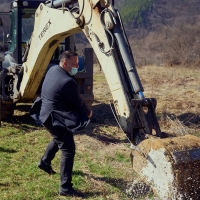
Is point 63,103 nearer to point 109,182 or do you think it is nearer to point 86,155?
point 109,182

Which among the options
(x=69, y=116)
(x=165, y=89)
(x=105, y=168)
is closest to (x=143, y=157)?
(x=69, y=116)

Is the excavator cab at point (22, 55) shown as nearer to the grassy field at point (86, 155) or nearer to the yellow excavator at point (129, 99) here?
the grassy field at point (86, 155)

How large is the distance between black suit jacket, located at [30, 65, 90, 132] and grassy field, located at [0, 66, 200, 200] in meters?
0.56

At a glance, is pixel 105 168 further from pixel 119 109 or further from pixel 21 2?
pixel 21 2

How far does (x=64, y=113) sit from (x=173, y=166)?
1543 millimetres

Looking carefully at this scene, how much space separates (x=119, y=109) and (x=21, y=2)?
4.73 metres

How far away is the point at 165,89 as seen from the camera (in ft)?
48.7

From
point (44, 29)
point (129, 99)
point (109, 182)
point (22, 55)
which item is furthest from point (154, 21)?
point (129, 99)

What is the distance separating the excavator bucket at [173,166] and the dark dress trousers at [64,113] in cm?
95

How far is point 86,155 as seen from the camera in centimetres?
652

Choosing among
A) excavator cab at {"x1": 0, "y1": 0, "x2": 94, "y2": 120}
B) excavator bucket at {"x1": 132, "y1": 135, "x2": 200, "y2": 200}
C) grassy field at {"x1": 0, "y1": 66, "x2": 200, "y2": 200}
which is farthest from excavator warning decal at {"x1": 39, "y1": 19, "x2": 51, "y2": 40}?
excavator bucket at {"x1": 132, "y1": 135, "x2": 200, "y2": 200}

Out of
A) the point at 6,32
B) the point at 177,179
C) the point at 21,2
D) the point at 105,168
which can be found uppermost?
the point at 21,2

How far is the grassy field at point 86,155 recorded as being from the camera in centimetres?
512

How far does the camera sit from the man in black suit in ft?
15.6
